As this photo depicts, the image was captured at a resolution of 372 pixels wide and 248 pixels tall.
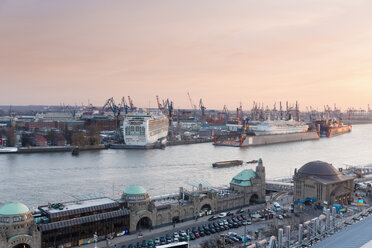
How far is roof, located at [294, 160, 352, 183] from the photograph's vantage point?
1317cm

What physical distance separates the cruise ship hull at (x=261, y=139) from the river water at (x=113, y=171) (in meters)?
5.57

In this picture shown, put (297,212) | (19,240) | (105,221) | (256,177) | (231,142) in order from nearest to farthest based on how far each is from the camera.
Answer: (19,240)
(105,221)
(297,212)
(256,177)
(231,142)

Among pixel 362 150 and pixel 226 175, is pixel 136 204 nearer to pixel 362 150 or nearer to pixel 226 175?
pixel 226 175

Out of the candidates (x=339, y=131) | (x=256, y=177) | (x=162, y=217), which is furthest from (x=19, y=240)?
(x=339, y=131)

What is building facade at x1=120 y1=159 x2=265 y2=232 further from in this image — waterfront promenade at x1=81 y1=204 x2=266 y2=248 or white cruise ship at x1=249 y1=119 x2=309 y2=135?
white cruise ship at x1=249 y1=119 x2=309 y2=135

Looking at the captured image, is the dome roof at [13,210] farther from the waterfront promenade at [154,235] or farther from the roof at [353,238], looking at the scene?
the roof at [353,238]

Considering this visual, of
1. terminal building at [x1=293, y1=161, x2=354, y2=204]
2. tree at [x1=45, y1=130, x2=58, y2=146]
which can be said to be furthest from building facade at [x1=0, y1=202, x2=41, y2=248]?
tree at [x1=45, y1=130, x2=58, y2=146]

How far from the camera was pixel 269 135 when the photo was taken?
3819cm

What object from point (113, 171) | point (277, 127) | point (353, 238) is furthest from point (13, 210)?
point (277, 127)

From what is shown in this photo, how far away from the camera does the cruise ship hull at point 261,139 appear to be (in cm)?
3497

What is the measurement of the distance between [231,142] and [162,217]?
82.4 ft

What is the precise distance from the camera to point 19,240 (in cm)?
841

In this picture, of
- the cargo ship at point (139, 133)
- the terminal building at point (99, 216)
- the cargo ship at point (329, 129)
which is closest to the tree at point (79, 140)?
the cargo ship at point (139, 133)

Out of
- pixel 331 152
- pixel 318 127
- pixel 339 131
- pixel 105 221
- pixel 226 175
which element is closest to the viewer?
pixel 105 221
